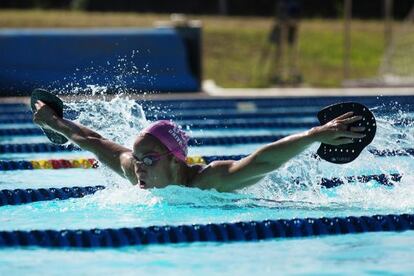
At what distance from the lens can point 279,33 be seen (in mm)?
15102

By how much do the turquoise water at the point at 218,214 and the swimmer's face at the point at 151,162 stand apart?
0.07 m

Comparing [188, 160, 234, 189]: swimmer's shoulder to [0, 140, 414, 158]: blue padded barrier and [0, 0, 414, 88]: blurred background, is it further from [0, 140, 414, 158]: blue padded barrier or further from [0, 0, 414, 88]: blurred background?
[0, 0, 414, 88]: blurred background

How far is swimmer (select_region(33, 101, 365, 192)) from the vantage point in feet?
15.4

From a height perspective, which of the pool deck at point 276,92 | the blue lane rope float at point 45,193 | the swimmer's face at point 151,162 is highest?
the swimmer's face at point 151,162

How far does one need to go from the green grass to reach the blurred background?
0.6 inches

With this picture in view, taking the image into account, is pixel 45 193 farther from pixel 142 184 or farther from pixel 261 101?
pixel 261 101

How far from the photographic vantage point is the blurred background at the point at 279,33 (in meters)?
15.2

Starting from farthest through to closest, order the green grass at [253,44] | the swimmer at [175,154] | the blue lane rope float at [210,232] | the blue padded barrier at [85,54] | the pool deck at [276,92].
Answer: the green grass at [253,44], the blue padded barrier at [85,54], the pool deck at [276,92], the swimmer at [175,154], the blue lane rope float at [210,232]

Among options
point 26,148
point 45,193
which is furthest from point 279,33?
point 45,193

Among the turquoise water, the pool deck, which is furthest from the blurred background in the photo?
the turquoise water

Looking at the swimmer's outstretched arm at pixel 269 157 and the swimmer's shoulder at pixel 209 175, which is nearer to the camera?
the swimmer's outstretched arm at pixel 269 157

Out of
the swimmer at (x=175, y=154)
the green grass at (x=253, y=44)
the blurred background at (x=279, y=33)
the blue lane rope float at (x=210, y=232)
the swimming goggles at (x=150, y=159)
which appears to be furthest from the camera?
the green grass at (x=253, y=44)

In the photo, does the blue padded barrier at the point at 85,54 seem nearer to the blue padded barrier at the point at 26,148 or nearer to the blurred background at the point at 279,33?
the blurred background at the point at 279,33

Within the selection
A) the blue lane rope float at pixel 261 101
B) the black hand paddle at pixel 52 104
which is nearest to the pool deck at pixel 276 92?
the blue lane rope float at pixel 261 101
